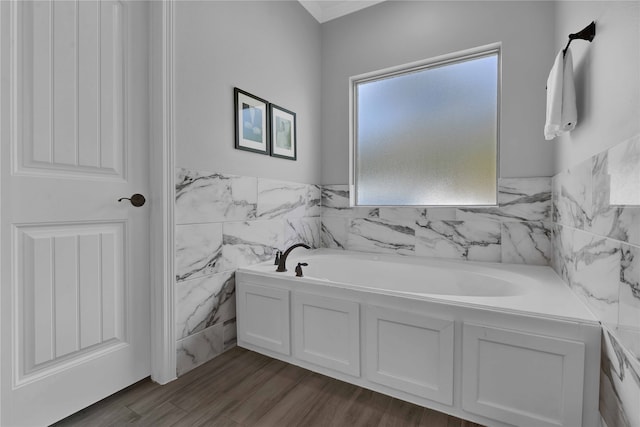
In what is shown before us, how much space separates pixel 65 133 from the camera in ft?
4.32

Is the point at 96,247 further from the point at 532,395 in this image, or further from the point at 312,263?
the point at 532,395

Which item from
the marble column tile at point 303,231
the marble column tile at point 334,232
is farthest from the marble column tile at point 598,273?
the marble column tile at point 303,231

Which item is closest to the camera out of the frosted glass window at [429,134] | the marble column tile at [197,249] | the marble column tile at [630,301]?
the marble column tile at [630,301]

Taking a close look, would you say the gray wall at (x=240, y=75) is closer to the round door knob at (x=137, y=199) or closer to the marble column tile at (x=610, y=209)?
the round door knob at (x=137, y=199)

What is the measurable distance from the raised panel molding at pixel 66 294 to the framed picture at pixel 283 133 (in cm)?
126

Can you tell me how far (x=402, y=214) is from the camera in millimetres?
2574

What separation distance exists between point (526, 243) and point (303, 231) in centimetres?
173

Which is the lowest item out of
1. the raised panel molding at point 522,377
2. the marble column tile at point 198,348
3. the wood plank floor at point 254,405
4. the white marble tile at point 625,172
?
the wood plank floor at point 254,405

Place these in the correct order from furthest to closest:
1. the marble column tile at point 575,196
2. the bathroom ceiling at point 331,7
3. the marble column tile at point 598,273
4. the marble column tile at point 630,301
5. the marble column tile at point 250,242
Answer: the bathroom ceiling at point 331,7
the marble column tile at point 250,242
the marble column tile at point 575,196
the marble column tile at point 598,273
the marble column tile at point 630,301

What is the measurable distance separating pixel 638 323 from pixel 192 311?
1928 millimetres

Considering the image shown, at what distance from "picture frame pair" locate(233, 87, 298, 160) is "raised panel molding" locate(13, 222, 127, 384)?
0.98m

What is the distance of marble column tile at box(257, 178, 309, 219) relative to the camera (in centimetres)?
227

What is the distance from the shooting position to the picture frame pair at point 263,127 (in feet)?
6.79

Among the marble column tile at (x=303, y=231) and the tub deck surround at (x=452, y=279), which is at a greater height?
the marble column tile at (x=303, y=231)
